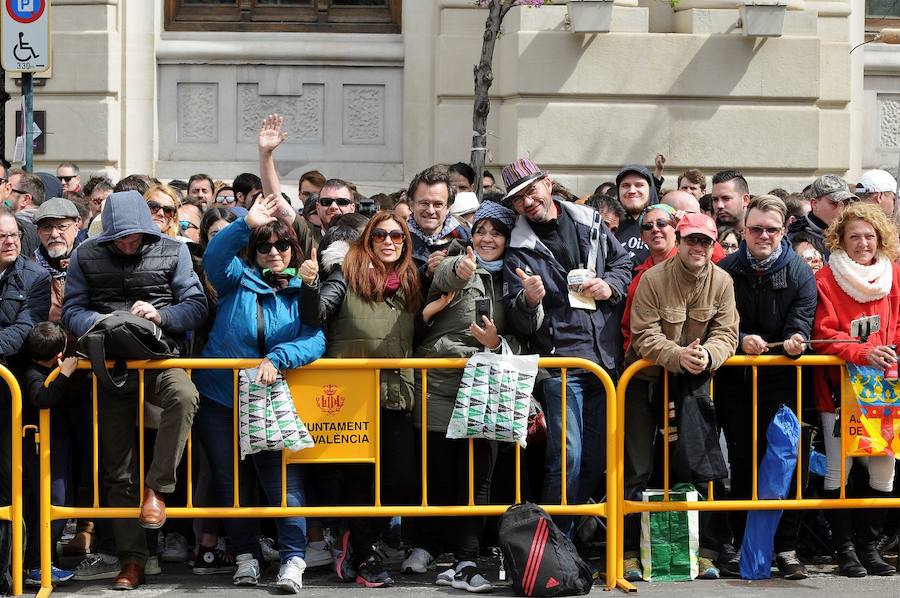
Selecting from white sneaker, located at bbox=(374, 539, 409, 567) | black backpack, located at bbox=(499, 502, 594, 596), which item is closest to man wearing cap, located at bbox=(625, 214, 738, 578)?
black backpack, located at bbox=(499, 502, 594, 596)

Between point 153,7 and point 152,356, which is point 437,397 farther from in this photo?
point 153,7

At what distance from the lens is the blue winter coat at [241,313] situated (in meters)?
7.77

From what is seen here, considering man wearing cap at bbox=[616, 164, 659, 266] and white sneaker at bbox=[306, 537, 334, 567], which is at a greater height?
man wearing cap at bbox=[616, 164, 659, 266]

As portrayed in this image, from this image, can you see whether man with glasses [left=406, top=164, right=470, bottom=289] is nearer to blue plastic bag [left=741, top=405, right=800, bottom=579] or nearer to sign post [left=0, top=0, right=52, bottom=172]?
blue plastic bag [left=741, top=405, right=800, bottom=579]

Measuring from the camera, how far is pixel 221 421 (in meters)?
7.90

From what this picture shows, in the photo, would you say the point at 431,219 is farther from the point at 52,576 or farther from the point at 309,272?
the point at 52,576

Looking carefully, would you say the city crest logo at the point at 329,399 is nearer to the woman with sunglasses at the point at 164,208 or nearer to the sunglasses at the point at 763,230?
the woman with sunglasses at the point at 164,208

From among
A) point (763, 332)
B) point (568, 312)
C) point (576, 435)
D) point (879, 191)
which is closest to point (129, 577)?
point (576, 435)

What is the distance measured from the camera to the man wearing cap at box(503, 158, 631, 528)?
795 centimetres

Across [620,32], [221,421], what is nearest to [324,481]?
[221,421]

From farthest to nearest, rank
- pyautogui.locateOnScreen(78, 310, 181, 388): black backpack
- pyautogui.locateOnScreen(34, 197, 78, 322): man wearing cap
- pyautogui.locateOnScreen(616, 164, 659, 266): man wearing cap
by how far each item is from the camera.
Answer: pyautogui.locateOnScreen(616, 164, 659, 266): man wearing cap → pyautogui.locateOnScreen(34, 197, 78, 322): man wearing cap → pyautogui.locateOnScreen(78, 310, 181, 388): black backpack

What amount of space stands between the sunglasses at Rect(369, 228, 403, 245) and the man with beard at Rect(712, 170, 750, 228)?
2.96 metres

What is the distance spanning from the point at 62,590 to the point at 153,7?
Result: 867 cm

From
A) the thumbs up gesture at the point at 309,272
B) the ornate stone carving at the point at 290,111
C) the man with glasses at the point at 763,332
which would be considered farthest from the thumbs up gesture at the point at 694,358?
the ornate stone carving at the point at 290,111
